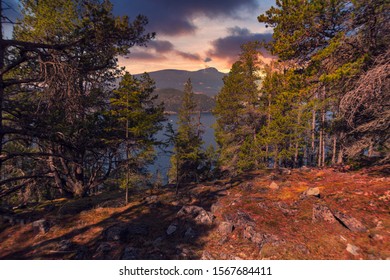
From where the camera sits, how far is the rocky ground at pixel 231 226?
23.0ft

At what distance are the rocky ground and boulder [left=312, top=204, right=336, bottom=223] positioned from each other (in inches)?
1.3

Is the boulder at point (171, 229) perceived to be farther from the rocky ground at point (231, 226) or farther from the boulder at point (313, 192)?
the boulder at point (313, 192)

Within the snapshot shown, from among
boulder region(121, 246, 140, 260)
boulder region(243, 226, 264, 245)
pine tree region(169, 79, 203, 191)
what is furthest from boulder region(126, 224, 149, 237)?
pine tree region(169, 79, 203, 191)

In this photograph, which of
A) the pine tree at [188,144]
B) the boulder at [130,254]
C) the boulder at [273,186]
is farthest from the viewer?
the pine tree at [188,144]

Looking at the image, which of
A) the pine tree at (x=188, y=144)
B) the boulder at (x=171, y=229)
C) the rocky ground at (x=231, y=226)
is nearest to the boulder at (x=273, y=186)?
the rocky ground at (x=231, y=226)

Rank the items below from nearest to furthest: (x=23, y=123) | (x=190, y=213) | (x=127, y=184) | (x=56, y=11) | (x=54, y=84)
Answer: (x=54, y=84), (x=23, y=123), (x=190, y=213), (x=56, y=11), (x=127, y=184)

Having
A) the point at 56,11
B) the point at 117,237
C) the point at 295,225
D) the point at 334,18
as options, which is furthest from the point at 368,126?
the point at 56,11

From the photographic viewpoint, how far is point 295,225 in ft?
27.0

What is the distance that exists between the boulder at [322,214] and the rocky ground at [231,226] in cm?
3

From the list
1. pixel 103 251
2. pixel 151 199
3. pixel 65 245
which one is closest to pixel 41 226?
pixel 65 245

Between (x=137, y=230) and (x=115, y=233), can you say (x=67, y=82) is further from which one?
(x=137, y=230)

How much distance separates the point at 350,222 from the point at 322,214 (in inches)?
36.3
